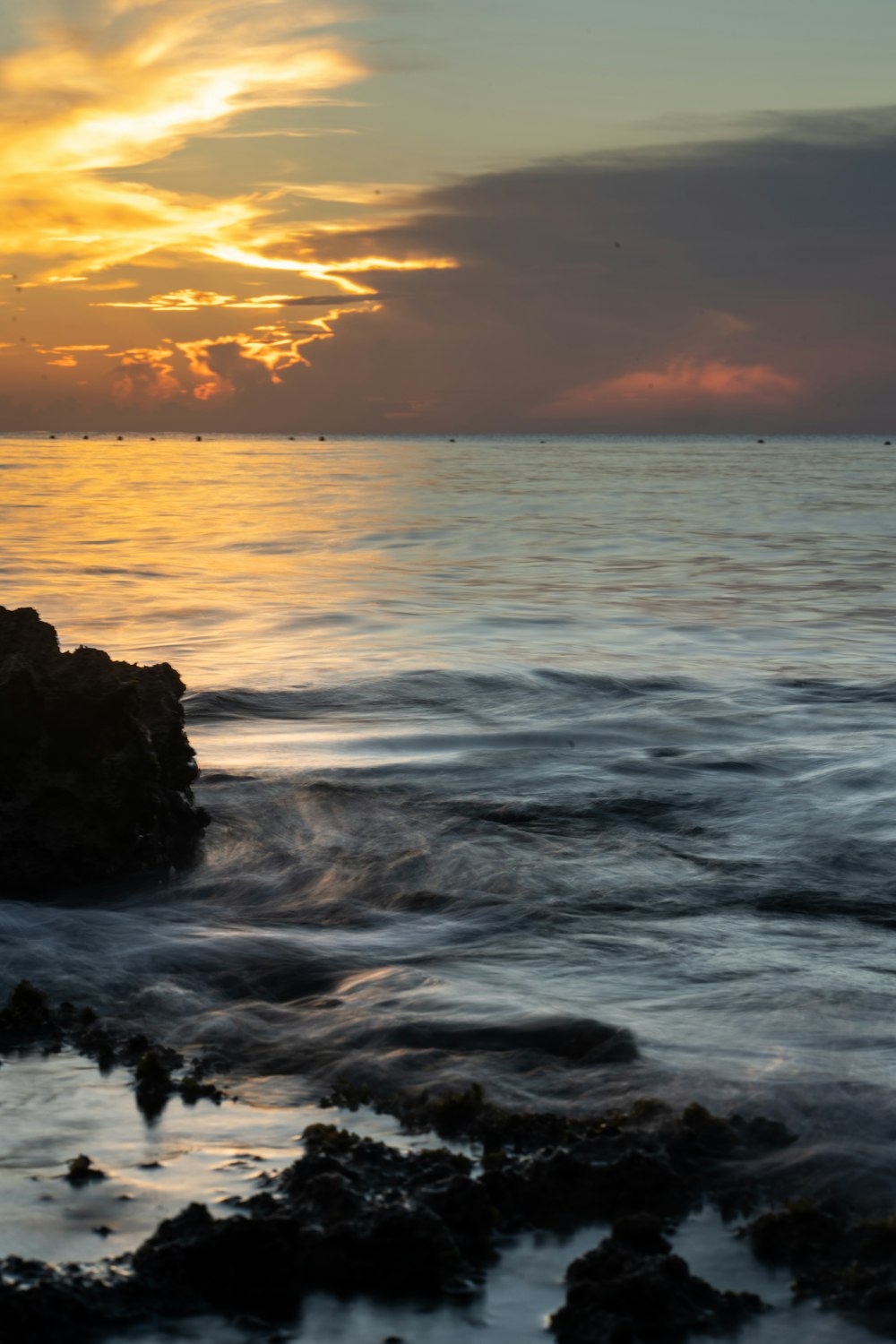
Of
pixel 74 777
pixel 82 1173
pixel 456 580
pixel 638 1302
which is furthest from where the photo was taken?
pixel 456 580

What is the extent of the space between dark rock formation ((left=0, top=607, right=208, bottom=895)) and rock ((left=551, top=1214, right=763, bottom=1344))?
3923mm

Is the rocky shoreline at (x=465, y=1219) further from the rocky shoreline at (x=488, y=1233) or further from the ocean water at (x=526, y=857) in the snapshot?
the ocean water at (x=526, y=857)

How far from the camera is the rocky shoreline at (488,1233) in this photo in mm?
3082

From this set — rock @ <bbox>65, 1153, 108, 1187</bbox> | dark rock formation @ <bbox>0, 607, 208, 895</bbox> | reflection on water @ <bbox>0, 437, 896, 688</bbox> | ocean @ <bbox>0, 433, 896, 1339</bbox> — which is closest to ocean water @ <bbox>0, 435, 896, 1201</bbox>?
ocean @ <bbox>0, 433, 896, 1339</bbox>

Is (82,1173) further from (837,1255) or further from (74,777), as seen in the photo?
(74,777)

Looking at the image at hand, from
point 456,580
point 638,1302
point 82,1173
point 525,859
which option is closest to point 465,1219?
point 638,1302

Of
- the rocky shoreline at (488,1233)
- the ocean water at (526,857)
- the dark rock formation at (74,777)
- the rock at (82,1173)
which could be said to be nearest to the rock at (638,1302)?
the rocky shoreline at (488,1233)

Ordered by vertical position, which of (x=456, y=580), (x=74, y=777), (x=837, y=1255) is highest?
(x=456, y=580)

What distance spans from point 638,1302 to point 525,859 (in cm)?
414

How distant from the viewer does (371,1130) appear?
403cm

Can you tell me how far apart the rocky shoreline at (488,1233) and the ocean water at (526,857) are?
30cm

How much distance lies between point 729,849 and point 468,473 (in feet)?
240

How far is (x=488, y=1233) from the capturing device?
3393mm

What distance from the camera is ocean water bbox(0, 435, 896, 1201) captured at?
4637 mm
